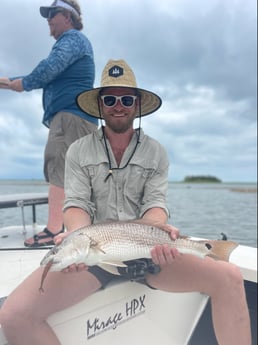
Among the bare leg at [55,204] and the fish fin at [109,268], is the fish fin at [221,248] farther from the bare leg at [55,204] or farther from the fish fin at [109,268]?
the bare leg at [55,204]

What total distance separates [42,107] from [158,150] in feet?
5.09

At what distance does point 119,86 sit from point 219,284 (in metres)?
1.40

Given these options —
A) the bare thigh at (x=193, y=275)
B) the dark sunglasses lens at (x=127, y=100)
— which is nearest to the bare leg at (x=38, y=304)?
the bare thigh at (x=193, y=275)

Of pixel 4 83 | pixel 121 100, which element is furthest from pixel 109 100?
Answer: pixel 4 83

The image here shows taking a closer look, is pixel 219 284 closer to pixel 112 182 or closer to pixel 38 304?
pixel 112 182

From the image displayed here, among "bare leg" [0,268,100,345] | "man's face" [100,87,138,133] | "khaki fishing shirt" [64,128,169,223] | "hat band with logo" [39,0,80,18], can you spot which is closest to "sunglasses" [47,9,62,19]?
"hat band with logo" [39,0,80,18]

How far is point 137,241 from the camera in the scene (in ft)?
6.75

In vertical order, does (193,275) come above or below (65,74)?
below

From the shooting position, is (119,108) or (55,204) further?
(55,204)

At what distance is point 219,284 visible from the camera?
2336 mm

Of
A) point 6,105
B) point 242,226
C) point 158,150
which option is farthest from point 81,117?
point 242,226

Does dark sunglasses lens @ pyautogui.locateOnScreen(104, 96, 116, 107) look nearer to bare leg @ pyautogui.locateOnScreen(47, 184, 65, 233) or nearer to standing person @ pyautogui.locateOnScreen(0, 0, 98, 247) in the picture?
standing person @ pyautogui.locateOnScreen(0, 0, 98, 247)

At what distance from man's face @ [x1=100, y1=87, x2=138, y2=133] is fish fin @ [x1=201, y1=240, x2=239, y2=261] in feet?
3.20

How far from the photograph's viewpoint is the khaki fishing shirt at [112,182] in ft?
8.41
